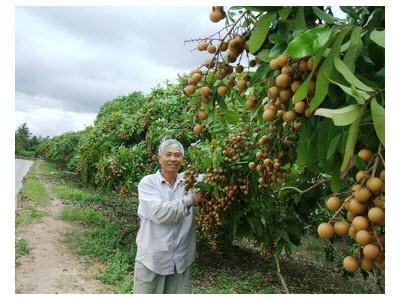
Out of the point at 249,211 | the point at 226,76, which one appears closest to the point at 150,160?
the point at 249,211

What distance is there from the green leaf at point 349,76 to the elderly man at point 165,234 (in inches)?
59.9

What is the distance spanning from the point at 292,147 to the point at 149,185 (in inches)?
39.2

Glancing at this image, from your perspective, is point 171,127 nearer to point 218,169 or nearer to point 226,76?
point 218,169

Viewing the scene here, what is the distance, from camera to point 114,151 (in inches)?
217

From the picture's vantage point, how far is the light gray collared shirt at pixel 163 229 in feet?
7.60

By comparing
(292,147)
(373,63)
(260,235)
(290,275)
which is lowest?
(290,275)

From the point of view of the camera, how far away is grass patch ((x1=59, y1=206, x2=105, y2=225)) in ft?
25.7

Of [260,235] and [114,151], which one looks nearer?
[260,235]

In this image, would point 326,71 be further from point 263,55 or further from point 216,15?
point 216,15

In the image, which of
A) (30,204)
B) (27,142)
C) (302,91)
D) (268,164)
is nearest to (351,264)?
(302,91)

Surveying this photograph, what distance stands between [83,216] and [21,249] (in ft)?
8.52

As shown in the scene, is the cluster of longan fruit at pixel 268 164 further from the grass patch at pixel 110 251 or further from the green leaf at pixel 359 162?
the grass patch at pixel 110 251

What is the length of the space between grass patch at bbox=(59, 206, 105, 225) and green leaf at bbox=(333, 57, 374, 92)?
7.18m

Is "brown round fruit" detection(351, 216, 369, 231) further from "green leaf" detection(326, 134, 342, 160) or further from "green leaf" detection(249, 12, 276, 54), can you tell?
"green leaf" detection(249, 12, 276, 54)
